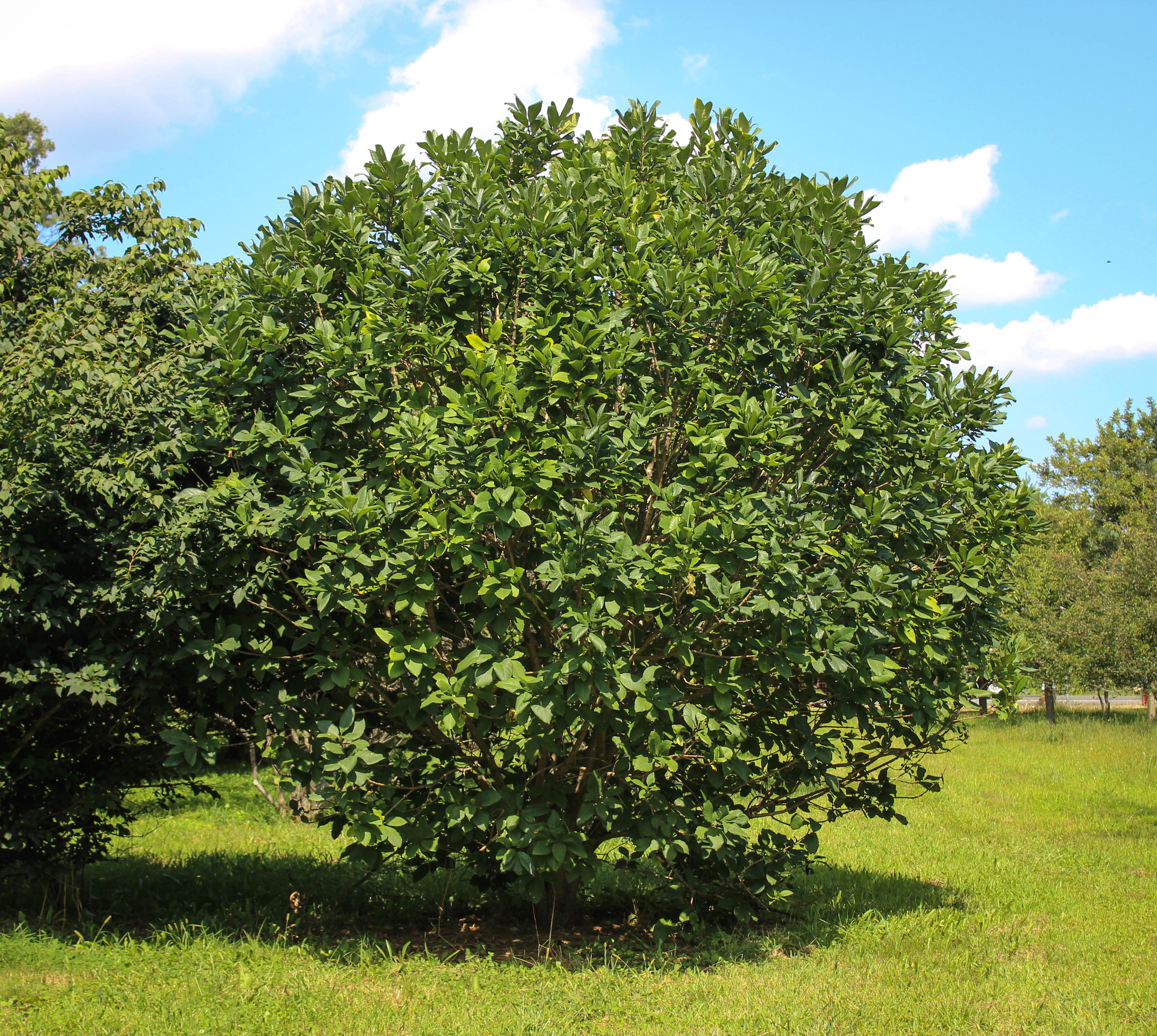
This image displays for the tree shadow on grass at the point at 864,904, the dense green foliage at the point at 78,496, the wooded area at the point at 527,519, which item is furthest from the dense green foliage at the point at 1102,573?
the dense green foliage at the point at 78,496

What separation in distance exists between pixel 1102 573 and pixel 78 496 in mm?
24414

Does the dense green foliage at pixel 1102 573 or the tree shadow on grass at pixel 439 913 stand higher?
the dense green foliage at pixel 1102 573

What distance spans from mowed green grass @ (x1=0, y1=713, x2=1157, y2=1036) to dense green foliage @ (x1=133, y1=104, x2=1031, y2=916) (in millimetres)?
635

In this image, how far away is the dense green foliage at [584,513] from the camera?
4.86 meters

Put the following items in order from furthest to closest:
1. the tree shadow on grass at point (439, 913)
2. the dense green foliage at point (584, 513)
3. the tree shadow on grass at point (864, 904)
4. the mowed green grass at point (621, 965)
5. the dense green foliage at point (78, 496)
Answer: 1. the tree shadow on grass at point (864, 904)
2. the tree shadow on grass at point (439, 913)
3. the dense green foliage at point (78, 496)
4. the dense green foliage at point (584, 513)
5. the mowed green grass at point (621, 965)

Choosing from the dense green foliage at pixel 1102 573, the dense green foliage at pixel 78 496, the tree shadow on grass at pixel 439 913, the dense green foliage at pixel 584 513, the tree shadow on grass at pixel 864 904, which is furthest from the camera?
the dense green foliage at pixel 1102 573

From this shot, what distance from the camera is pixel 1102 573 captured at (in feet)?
76.5

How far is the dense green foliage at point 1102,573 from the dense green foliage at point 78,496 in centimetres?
1442

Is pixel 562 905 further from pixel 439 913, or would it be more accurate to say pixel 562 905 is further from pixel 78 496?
pixel 78 496

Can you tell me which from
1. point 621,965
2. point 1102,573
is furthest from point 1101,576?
point 621,965

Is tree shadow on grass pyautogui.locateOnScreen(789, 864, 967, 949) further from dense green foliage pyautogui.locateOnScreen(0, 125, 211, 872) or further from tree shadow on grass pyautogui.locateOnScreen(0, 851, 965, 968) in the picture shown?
dense green foliage pyautogui.locateOnScreen(0, 125, 211, 872)

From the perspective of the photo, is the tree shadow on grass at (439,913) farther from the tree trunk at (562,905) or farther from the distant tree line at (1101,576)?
the distant tree line at (1101,576)

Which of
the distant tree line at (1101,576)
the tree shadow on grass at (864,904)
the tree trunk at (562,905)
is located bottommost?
the tree shadow on grass at (864,904)

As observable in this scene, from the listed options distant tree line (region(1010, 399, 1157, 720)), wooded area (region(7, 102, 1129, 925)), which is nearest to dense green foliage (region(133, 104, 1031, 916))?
wooded area (region(7, 102, 1129, 925))
